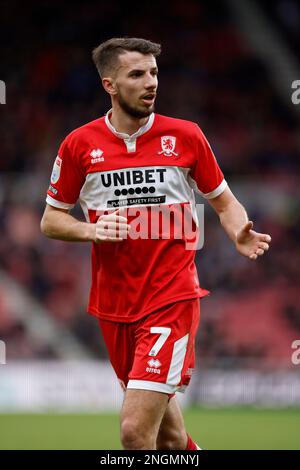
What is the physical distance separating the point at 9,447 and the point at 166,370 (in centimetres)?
439

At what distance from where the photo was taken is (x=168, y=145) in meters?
6.20

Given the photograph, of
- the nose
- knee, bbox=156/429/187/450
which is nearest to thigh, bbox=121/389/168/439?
knee, bbox=156/429/187/450

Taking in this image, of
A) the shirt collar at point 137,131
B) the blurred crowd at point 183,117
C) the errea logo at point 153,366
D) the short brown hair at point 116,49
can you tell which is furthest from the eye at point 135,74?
the blurred crowd at point 183,117

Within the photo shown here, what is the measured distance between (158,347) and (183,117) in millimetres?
13092

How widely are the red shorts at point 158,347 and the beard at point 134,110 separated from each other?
1212 mm

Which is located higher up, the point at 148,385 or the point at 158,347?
the point at 158,347

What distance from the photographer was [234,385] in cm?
1545

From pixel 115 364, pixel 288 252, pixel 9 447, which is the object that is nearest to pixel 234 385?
pixel 288 252

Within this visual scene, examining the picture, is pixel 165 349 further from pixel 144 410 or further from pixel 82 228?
pixel 82 228

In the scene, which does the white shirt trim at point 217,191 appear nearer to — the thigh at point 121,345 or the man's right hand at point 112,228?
the man's right hand at point 112,228

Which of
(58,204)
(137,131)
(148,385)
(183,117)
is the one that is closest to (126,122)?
(137,131)

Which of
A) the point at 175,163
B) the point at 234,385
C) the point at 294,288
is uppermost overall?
the point at 175,163

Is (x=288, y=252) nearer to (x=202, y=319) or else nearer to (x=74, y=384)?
(x=202, y=319)

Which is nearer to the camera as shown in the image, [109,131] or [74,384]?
[109,131]
